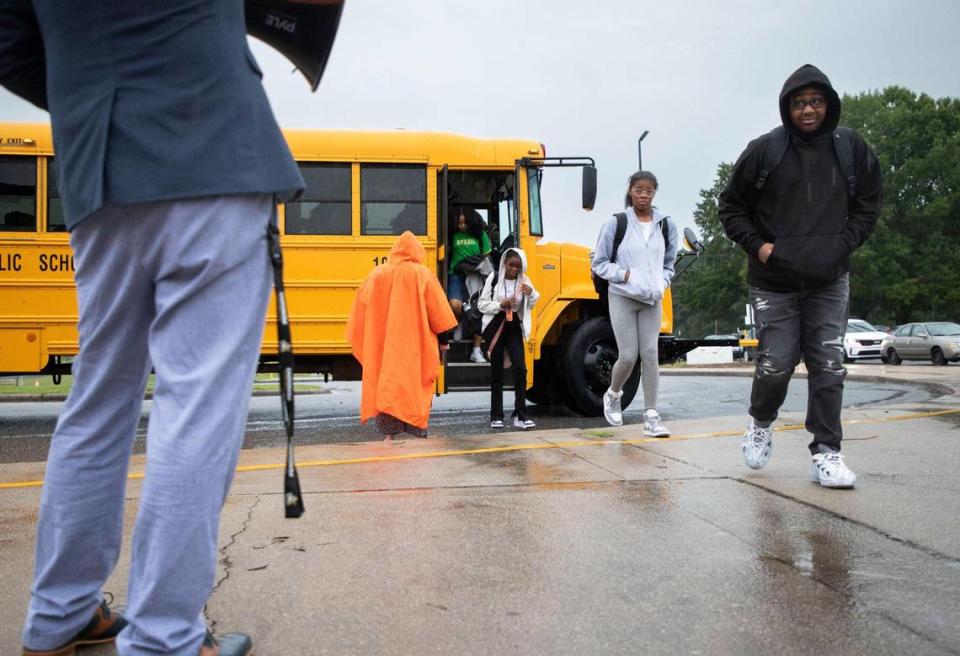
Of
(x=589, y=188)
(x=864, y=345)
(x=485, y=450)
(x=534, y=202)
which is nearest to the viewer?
(x=485, y=450)

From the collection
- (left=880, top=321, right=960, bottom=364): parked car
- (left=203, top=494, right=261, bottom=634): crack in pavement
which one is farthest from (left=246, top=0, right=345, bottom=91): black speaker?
(left=880, top=321, right=960, bottom=364): parked car

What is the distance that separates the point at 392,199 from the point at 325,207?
0.69 metres

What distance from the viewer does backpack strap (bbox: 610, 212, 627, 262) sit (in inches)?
263

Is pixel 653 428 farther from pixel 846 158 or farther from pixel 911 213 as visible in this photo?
pixel 911 213

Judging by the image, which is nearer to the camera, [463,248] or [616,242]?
[616,242]

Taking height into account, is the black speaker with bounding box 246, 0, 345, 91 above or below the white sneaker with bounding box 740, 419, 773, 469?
above

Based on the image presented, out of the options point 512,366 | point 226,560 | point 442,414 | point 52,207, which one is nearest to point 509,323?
point 512,366

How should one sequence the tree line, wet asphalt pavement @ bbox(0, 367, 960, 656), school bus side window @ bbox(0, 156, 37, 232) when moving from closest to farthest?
wet asphalt pavement @ bbox(0, 367, 960, 656) → school bus side window @ bbox(0, 156, 37, 232) → the tree line

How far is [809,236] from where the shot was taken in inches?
162

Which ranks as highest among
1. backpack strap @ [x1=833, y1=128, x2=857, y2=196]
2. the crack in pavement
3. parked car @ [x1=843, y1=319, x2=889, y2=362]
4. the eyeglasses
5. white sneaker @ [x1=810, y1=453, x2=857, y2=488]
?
the eyeglasses

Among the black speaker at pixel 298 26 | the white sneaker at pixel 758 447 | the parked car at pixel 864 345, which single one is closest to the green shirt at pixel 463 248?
the white sneaker at pixel 758 447

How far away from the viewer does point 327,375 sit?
9.70m

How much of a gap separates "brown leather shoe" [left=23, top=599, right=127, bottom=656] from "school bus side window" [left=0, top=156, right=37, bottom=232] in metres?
Answer: 7.76

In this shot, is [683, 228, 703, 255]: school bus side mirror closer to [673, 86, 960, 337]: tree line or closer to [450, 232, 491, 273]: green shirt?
[450, 232, 491, 273]: green shirt
